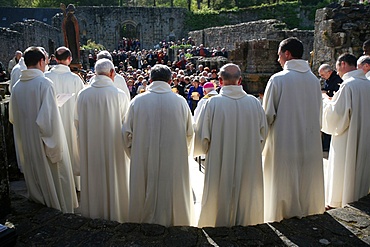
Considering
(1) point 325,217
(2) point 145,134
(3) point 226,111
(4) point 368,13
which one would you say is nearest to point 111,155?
(2) point 145,134

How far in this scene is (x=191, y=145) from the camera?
3.97 m

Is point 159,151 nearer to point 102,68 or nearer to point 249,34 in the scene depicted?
point 102,68

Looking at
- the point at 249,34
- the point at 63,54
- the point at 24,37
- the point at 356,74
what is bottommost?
the point at 356,74

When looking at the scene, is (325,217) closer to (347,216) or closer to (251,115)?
(347,216)

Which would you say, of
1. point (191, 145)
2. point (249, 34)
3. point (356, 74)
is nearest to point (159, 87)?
point (191, 145)

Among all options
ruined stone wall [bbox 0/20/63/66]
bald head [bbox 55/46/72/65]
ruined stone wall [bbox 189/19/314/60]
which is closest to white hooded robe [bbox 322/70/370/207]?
bald head [bbox 55/46/72/65]

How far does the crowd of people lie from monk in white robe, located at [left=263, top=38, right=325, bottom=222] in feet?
0.03

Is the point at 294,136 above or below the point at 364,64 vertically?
below

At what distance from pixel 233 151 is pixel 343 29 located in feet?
24.5

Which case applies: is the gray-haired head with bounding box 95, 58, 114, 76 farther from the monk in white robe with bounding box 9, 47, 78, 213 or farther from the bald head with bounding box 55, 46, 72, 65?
the bald head with bounding box 55, 46, 72, 65

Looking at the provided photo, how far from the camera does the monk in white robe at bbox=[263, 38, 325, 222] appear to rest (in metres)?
3.77

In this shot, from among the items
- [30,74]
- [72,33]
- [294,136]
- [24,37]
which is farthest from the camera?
[24,37]

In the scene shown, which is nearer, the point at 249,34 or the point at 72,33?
the point at 72,33

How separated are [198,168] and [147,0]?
238ft
